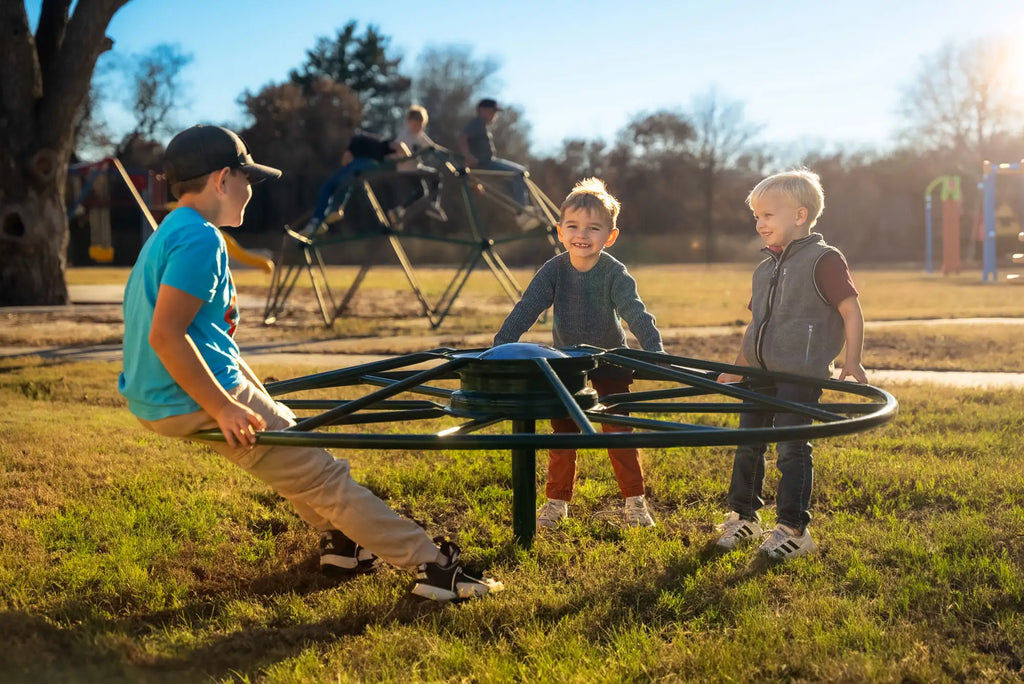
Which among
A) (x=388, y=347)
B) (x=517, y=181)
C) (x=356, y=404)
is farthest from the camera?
(x=517, y=181)

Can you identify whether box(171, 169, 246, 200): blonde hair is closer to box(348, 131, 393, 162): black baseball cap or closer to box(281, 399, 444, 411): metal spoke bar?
box(281, 399, 444, 411): metal spoke bar

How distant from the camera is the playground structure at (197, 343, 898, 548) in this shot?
2.23m

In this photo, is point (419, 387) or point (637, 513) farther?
point (637, 513)

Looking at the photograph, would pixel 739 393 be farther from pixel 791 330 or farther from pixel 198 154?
pixel 198 154

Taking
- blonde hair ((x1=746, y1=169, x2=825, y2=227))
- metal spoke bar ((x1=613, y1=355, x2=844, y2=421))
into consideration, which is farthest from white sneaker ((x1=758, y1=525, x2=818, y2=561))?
blonde hair ((x1=746, y1=169, x2=825, y2=227))

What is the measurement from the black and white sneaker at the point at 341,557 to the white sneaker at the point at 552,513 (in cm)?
75

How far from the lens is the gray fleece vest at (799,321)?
11.8 ft

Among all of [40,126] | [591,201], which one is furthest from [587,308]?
[40,126]

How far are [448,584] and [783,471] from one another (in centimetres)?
129

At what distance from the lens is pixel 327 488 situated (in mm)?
2889

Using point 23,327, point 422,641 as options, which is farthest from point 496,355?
point 23,327

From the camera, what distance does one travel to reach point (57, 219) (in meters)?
13.8

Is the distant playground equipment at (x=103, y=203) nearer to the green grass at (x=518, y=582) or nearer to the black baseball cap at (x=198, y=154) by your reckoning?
the green grass at (x=518, y=582)

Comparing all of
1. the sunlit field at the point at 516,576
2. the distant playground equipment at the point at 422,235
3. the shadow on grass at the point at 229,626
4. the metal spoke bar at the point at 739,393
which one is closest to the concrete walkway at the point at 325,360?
the sunlit field at the point at 516,576
